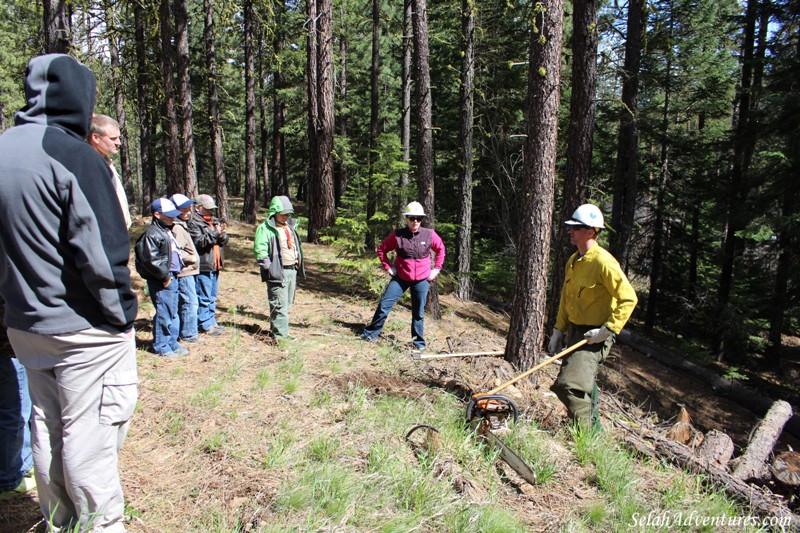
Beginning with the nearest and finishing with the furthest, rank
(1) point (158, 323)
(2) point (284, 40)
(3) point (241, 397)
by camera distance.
A: (3) point (241, 397) → (1) point (158, 323) → (2) point (284, 40)

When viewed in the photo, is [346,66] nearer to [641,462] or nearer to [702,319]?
[702,319]

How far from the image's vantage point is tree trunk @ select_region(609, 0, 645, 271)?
1477 cm

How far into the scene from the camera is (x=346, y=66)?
26.7 metres

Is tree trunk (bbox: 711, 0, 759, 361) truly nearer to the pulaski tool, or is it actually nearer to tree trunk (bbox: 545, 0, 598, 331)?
tree trunk (bbox: 545, 0, 598, 331)

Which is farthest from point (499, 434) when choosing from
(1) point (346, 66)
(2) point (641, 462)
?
(1) point (346, 66)

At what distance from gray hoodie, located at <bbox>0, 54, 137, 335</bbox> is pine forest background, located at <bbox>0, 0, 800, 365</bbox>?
510 cm

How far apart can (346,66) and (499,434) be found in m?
26.1

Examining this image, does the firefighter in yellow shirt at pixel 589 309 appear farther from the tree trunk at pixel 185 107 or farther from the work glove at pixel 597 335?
the tree trunk at pixel 185 107

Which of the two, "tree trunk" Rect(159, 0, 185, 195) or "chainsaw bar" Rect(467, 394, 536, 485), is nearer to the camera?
"chainsaw bar" Rect(467, 394, 536, 485)

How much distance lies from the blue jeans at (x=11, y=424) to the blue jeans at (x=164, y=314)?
2852mm

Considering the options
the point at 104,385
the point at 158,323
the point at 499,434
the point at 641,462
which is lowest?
the point at 641,462

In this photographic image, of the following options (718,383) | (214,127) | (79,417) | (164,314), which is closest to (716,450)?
(79,417)

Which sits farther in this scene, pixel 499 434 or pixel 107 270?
pixel 499 434

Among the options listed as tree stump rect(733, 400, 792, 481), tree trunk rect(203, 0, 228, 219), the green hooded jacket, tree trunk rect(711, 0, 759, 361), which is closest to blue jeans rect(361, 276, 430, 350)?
the green hooded jacket
